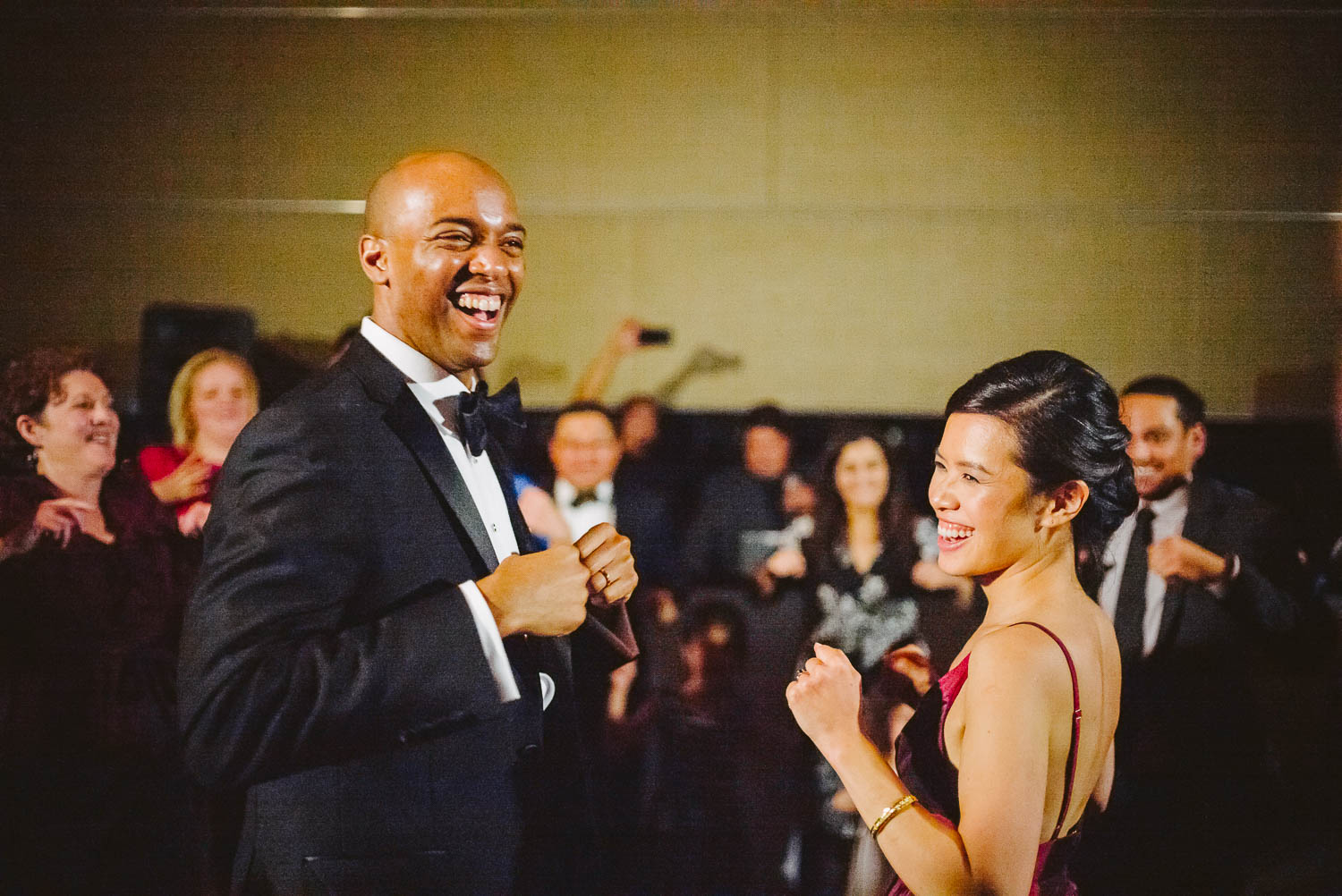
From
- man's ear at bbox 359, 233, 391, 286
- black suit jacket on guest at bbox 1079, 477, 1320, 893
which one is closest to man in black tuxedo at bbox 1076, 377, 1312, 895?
black suit jacket on guest at bbox 1079, 477, 1320, 893

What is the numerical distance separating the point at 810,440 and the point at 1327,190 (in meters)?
1.36

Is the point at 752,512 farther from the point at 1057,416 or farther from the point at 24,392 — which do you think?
the point at 24,392

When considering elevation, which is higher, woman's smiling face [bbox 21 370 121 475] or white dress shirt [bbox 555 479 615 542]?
woman's smiling face [bbox 21 370 121 475]

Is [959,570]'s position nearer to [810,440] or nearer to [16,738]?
[810,440]

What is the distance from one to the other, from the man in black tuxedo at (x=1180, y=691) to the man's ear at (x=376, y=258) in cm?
169

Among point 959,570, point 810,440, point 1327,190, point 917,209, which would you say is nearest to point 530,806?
point 959,570

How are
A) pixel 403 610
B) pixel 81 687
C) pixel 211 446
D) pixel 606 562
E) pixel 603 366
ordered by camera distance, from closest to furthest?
pixel 403 610
pixel 606 562
pixel 81 687
pixel 211 446
pixel 603 366

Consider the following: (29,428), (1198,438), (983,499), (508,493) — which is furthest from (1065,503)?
(29,428)

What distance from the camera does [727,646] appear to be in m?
2.52

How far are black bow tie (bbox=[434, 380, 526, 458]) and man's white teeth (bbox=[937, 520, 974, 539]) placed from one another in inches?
27.3

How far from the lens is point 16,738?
228cm

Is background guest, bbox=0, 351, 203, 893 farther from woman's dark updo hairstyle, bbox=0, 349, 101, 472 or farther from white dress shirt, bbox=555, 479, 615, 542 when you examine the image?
white dress shirt, bbox=555, 479, 615, 542

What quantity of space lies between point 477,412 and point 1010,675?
0.87m

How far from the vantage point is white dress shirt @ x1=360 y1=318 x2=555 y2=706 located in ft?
5.11
